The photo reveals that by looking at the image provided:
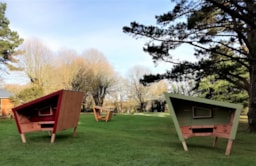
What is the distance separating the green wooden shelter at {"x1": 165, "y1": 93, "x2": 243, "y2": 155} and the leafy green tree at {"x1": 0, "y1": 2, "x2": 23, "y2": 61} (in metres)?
14.3

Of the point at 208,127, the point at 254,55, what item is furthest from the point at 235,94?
the point at 208,127

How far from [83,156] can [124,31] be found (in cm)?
488

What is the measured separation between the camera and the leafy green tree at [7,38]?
16.7 metres

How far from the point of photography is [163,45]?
9781 millimetres

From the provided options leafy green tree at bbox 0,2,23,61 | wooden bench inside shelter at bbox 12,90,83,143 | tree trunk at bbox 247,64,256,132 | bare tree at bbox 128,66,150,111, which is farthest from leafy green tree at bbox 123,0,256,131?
bare tree at bbox 128,66,150,111

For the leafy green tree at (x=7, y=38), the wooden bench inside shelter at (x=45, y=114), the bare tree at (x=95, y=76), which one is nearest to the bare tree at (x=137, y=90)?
the bare tree at (x=95, y=76)

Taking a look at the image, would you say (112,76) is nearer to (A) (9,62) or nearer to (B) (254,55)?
(A) (9,62)

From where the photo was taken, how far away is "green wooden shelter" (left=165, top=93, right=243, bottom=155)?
499cm

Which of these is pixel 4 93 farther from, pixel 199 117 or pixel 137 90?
pixel 199 117

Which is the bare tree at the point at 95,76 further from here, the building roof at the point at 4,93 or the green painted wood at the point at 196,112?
the green painted wood at the point at 196,112

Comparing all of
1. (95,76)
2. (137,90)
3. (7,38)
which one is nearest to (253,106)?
(7,38)

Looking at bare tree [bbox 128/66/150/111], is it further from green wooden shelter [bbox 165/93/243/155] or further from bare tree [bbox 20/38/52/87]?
green wooden shelter [bbox 165/93/243/155]

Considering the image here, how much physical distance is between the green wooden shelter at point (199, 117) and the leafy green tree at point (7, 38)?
14291 millimetres

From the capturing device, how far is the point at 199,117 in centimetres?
525
